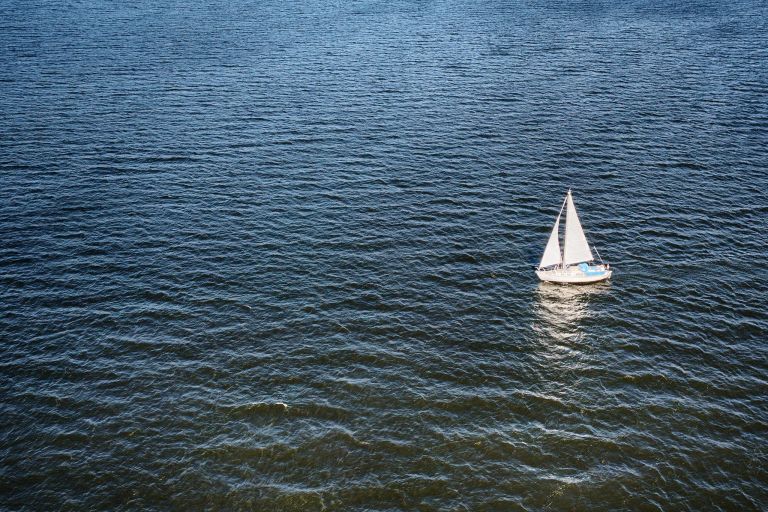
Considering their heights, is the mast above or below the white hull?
above

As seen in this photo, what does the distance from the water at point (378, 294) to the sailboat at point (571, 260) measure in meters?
2.08

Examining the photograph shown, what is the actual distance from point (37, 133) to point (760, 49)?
153 m

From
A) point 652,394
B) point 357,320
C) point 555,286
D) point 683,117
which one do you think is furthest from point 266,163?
point 683,117

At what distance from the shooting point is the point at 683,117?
360ft

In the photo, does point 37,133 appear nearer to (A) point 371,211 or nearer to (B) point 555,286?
(A) point 371,211

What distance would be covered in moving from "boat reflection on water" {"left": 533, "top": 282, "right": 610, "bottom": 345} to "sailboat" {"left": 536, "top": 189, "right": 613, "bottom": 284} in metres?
0.99

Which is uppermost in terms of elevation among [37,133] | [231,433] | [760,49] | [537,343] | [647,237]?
[760,49]

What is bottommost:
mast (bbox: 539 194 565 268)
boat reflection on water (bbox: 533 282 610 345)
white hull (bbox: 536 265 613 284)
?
boat reflection on water (bbox: 533 282 610 345)

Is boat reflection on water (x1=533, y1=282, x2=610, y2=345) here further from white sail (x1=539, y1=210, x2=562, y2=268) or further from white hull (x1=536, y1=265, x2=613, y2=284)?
white sail (x1=539, y1=210, x2=562, y2=268)

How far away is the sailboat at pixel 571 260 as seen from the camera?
70750 millimetres

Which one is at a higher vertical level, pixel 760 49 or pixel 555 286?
pixel 760 49

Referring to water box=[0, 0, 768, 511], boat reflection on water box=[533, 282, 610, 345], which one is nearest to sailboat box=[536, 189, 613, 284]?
boat reflection on water box=[533, 282, 610, 345]

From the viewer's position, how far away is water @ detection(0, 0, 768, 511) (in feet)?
163

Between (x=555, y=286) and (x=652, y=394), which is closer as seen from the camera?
(x=652, y=394)
